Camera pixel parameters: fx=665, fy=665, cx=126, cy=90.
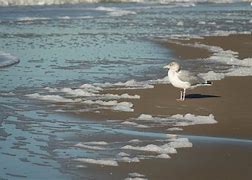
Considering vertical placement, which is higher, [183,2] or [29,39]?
[183,2]

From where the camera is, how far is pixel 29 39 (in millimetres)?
19312

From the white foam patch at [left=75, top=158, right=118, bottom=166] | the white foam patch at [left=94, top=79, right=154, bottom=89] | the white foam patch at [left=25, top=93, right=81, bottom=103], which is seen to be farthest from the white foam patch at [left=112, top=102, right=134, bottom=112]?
the white foam patch at [left=75, top=158, right=118, bottom=166]

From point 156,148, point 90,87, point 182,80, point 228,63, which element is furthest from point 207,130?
point 228,63

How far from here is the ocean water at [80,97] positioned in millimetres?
6305

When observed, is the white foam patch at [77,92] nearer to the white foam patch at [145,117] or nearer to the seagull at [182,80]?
the seagull at [182,80]

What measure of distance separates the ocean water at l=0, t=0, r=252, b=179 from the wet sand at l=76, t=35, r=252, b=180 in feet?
0.53

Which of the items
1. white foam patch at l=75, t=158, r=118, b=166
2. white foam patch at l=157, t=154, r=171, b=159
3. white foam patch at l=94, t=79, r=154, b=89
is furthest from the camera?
white foam patch at l=94, t=79, r=154, b=89

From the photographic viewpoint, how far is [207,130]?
768 centimetres

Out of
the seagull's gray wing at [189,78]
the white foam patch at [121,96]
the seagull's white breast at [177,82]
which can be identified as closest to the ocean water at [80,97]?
the white foam patch at [121,96]

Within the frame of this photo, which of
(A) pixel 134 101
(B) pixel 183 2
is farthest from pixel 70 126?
(B) pixel 183 2

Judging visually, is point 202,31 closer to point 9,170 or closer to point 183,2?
point 9,170

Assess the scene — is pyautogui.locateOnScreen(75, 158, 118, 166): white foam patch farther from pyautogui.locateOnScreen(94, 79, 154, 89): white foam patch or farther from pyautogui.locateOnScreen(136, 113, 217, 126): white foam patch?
pyautogui.locateOnScreen(94, 79, 154, 89): white foam patch

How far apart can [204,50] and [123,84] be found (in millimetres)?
6293

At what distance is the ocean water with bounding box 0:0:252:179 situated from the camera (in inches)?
248
